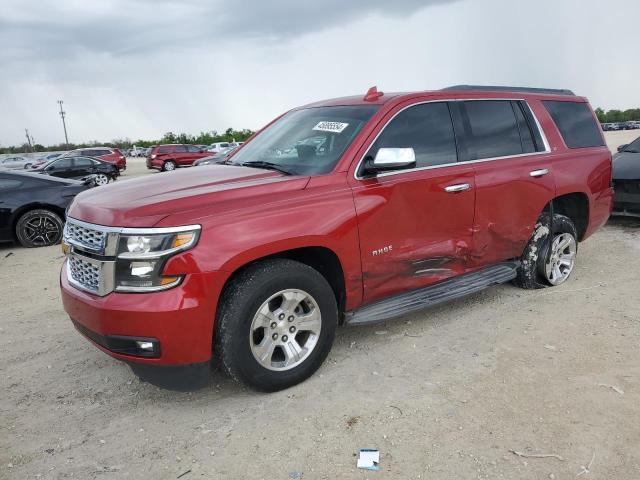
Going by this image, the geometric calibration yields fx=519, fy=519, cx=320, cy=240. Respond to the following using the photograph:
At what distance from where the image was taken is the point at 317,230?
130 inches

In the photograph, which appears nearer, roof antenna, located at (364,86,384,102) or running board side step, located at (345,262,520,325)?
running board side step, located at (345,262,520,325)

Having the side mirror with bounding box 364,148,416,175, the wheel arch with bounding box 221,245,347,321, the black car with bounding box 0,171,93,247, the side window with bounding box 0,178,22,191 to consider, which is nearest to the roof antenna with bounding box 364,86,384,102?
the side mirror with bounding box 364,148,416,175

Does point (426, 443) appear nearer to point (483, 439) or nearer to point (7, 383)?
point (483, 439)

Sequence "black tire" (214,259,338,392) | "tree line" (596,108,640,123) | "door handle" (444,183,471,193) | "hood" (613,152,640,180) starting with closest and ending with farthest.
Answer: "black tire" (214,259,338,392), "door handle" (444,183,471,193), "hood" (613,152,640,180), "tree line" (596,108,640,123)

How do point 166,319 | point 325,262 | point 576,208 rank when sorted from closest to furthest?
point 166,319, point 325,262, point 576,208

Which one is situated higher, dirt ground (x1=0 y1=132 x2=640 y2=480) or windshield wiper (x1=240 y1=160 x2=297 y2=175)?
windshield wiper (x1=240 y1=160 x2=297 y2=175)

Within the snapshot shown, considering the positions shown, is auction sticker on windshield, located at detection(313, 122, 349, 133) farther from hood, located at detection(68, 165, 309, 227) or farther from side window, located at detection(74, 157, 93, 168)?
side window, located at detection(74, 157, 93, 168)

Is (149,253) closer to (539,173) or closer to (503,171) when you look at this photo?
(503,171)

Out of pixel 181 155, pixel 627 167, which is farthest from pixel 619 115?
pixel 627 167

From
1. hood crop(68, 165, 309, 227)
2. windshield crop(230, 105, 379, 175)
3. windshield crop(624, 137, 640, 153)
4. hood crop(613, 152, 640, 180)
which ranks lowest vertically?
hood crop(613, 152, 640, 180)

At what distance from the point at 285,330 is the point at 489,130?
2.55 metres

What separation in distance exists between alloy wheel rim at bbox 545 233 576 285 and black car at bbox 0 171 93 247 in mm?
7438

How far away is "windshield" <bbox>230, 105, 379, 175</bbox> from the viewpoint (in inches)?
145

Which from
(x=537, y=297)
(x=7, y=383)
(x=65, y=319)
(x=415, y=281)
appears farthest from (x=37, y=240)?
(x=537, y=297)
